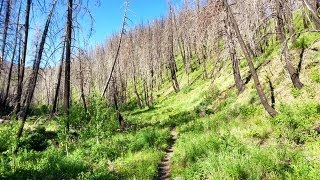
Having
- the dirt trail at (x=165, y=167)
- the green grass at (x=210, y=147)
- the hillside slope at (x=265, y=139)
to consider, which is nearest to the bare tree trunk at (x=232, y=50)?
the hillside slope at (x=265, y=139)

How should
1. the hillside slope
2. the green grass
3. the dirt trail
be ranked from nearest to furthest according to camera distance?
1. the hillside slope
2. the green grass
3. the dirt trail

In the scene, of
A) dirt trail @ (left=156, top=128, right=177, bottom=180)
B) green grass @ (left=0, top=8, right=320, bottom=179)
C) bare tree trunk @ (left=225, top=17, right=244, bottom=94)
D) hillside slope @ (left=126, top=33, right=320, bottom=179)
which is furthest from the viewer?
bare tree trunk @ (left=225, top=17, right=244, bottom=94)

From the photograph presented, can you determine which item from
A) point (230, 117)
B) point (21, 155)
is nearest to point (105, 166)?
point (21, 155)

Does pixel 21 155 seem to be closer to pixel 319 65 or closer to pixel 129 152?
pixel 129 152

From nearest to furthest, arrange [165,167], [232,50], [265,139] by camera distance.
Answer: [165,167] → [265,139] → [232,50]

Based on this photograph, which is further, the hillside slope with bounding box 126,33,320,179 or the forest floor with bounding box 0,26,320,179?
the forest floor with bounding box 0,26,320,179

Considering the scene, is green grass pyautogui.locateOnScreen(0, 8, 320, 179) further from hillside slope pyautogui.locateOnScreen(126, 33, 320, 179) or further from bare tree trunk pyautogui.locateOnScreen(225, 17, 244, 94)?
bare tree trunk pyautogui.locateOnScreen(225, 17, 244, 94)

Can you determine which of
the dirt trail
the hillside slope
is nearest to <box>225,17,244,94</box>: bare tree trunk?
the hillside slope

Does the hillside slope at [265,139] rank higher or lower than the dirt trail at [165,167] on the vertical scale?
higher

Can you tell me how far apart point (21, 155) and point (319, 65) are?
13.9 meters

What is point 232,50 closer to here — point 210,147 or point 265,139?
point 265,139

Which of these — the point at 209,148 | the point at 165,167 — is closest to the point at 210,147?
the point at 209,148

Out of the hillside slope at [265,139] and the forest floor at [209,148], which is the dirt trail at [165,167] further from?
the hillside slope at [265,139]

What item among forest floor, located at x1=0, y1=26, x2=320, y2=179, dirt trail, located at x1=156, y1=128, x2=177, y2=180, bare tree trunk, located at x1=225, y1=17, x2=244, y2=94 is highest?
bare tree trunk, located at x1=225, y1=17, x2=244, y2=94
